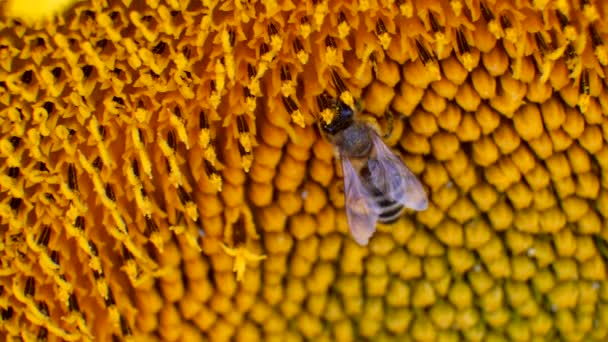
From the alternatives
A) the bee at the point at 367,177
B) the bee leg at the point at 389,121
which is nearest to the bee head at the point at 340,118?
the bee at the point at 367,177

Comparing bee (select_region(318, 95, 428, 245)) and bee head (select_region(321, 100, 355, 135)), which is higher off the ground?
bee head (select_region(321, 100, 355, 135))

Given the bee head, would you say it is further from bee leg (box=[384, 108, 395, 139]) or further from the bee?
bee leg (box=[384, 108, 395, 139])

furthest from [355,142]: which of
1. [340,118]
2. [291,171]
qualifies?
[291,171]

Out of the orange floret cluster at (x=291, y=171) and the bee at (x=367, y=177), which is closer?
the orange floret cluster at (x=291, y=171)

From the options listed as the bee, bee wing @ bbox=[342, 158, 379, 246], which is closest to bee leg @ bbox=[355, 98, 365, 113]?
the bee

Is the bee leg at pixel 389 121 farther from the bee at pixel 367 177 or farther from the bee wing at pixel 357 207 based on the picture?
the bee wing at pixel 357 207
